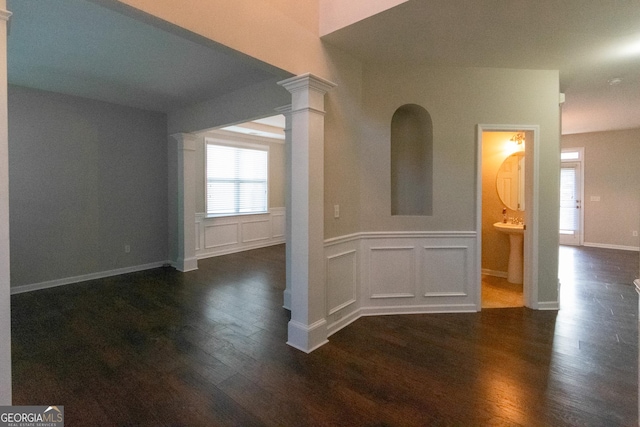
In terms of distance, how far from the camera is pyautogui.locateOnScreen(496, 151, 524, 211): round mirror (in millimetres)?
4473

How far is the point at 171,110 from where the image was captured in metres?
5.19

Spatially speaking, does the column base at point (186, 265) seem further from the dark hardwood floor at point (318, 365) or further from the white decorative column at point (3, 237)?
the white decorative column at point (3, 237)

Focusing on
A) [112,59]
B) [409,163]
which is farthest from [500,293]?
[112,59]

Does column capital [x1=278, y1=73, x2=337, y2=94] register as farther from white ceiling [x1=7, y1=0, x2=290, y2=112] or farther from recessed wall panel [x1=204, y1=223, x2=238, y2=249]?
recessed wall panel [x1=204, y1=223, x2=238, y2=249]

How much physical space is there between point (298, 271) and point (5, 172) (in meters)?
1.86

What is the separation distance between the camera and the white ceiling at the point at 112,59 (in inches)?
93.4

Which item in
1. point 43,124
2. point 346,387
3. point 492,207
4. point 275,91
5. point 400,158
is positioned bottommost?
point 346,387

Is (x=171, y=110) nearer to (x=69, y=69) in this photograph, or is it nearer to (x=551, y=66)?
(x=69, y=69)

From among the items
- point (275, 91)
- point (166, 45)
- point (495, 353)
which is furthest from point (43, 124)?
point (495, 353)

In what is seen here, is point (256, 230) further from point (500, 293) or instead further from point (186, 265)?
point (500, 293)

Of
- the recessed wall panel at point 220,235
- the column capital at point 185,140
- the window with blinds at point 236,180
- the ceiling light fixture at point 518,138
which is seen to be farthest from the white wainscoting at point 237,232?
the ceiling light fixture at point 518,138

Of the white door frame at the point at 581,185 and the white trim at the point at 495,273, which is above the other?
the white door frame at the point at 581,185

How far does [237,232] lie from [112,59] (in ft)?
13.7

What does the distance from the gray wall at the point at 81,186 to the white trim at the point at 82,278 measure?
0.05 metres
